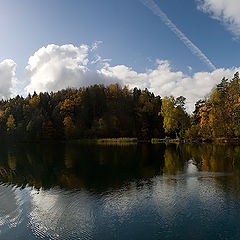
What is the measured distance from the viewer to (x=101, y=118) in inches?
3720

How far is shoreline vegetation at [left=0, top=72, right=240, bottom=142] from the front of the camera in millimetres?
76125

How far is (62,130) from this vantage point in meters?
98.8

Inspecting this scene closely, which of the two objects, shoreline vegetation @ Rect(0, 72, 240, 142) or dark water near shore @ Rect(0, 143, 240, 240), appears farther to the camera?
shoreline vegetation @ Rect(0, 72, 240, 142)

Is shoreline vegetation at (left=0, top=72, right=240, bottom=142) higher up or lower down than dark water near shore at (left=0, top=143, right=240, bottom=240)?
higher up

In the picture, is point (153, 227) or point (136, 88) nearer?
point (153, 227)

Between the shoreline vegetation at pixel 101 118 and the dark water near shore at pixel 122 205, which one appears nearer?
the dark water near shore at pixel 122 205

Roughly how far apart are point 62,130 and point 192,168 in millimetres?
76696

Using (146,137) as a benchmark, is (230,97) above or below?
above

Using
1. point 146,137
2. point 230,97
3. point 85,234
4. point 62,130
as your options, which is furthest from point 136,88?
point 85,234

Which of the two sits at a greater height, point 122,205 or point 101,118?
point 101,118

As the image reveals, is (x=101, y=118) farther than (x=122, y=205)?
Yes

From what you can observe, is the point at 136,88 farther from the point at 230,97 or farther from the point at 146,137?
the point at 230,97

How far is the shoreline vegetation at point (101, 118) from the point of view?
7612 centimetres

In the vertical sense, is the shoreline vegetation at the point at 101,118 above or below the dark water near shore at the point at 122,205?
above
